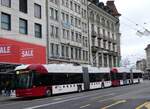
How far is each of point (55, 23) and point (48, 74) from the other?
3064 cm

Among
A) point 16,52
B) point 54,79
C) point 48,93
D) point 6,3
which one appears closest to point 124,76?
point 16,52

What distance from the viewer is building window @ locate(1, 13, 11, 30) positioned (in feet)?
178

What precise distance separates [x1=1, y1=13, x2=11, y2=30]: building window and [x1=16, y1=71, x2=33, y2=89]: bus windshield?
13.8 metres

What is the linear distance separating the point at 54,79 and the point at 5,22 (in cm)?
1358

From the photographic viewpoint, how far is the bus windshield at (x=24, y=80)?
41.0m

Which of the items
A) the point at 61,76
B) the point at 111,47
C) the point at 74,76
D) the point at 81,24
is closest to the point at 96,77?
the point at 74,76

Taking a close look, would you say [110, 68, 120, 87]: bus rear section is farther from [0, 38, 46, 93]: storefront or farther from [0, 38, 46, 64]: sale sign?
[0, 38, 46, 93]: storefront

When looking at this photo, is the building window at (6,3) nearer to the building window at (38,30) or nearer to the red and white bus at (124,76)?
the building window at (38,30)

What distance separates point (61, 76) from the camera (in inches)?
Result: 1820

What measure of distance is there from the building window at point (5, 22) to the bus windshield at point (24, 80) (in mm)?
13842

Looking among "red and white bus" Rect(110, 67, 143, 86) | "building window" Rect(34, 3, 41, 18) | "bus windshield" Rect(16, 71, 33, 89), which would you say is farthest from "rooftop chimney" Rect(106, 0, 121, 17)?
"bus windshield" Rect(16, 71, 33, 89)

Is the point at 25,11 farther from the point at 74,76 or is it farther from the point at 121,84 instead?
the point at 121,84

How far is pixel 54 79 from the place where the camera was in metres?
44.5

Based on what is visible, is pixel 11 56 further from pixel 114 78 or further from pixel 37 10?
pixel 114 78
